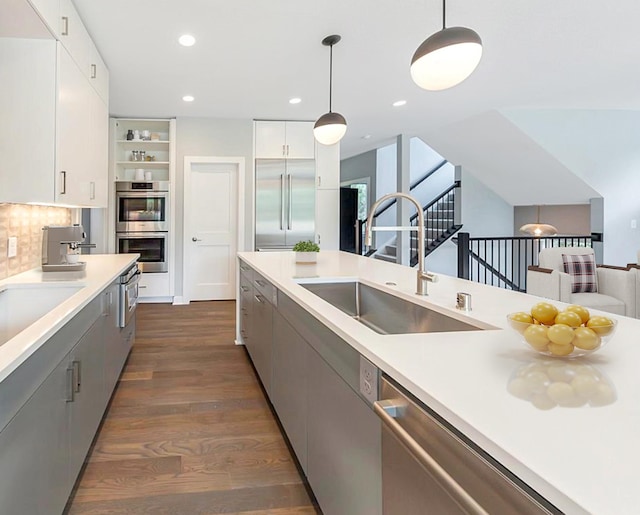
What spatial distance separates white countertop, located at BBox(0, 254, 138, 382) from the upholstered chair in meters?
3.74

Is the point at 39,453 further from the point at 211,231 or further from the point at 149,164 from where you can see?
the point at 149,164

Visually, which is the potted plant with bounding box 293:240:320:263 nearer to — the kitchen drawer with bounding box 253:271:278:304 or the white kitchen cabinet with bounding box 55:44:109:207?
the kitchen drawer with bounding box 253:271:278:304

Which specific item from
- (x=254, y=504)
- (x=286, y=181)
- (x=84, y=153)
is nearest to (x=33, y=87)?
(x=84, y=153)

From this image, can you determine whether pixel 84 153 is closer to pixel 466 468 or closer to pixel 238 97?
pixel 238 97

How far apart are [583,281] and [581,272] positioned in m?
0.09

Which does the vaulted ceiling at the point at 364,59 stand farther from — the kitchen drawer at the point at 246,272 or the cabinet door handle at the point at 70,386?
the cabinet door handle at the point at 70,386

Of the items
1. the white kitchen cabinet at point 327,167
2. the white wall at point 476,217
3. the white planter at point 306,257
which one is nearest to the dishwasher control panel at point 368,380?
the white planter at point 306,257

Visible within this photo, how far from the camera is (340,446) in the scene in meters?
1.43

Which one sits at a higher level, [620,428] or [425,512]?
[620,428]

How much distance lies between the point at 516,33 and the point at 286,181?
3.62 metres

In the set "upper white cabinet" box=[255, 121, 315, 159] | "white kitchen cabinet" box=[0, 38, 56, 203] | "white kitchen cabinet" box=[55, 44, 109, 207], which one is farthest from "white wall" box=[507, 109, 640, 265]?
→ "white kitchen cabinet" box=[0, 38, 56, 203]

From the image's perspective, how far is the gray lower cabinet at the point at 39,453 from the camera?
3.78ft

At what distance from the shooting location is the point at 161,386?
324 centimetres

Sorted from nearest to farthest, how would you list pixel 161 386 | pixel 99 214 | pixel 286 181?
pixel 161 386 < pixel 99 214 < pixel 286 181
